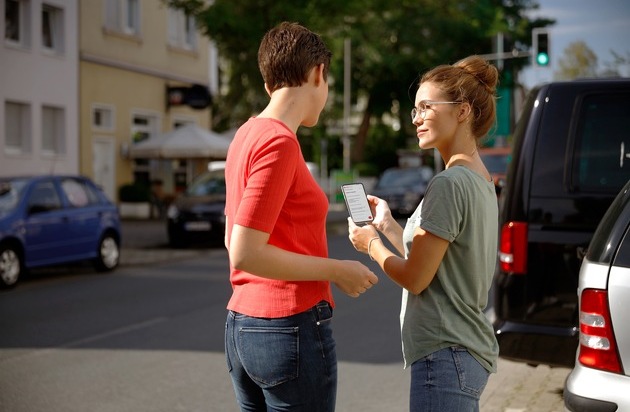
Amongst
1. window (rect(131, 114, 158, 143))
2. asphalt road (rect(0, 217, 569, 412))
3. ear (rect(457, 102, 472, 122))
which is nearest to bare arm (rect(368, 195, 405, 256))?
ear (rect(457, 102, 472, 122))

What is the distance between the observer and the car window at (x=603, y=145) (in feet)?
19.4

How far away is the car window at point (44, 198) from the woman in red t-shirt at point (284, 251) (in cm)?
1165

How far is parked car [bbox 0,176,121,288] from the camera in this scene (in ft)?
44.0

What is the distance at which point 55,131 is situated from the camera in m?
28.8

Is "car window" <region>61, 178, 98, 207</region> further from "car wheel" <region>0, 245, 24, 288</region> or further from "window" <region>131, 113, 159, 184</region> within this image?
"window" <region>131, 113, 159, 184</region>

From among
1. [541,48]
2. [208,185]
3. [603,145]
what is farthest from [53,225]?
[541,48]

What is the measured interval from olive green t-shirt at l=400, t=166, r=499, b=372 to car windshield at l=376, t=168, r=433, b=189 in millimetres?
Result: 28364

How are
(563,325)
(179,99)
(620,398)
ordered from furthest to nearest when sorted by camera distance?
(179,99) < (563,325) < (620,398)

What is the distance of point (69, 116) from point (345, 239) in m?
10.5

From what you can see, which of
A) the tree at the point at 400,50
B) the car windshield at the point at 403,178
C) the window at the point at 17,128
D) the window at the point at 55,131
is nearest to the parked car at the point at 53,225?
the window at the point at 17,128

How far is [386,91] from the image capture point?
53312mm

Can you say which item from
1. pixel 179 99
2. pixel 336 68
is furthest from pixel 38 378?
pixel 336 68

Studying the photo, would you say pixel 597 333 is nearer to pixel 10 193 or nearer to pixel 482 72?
pixel 482 72

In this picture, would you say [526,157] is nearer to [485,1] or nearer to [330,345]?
[330,345]
